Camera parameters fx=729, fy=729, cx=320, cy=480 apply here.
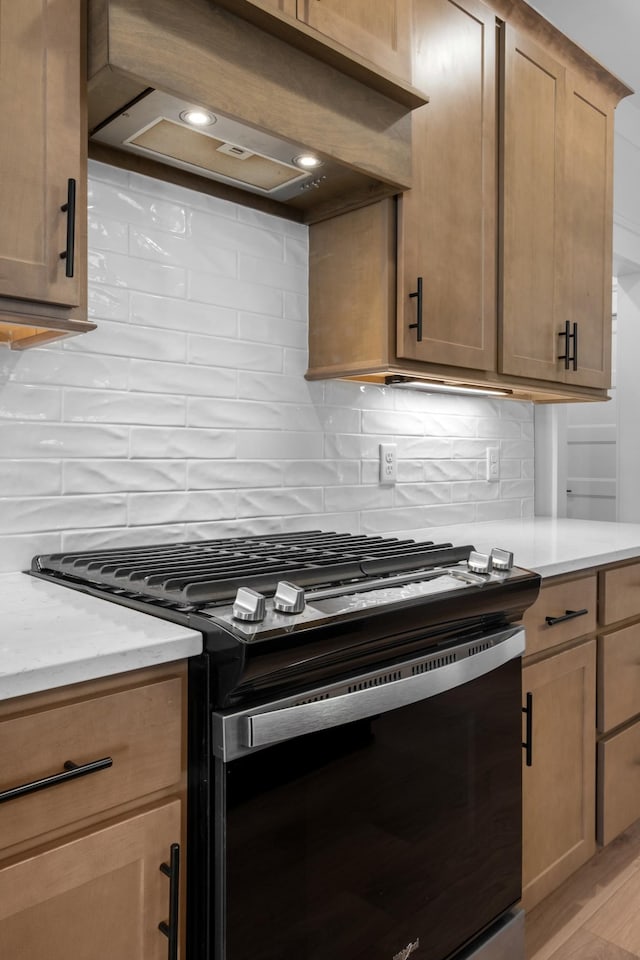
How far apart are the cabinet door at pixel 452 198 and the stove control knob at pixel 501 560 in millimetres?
571

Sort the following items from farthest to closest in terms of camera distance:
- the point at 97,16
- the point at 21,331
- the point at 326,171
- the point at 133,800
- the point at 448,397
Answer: the point at 448,397
the point at 326,171
the point at 21,331
the point at 97,16
the point at 133,800

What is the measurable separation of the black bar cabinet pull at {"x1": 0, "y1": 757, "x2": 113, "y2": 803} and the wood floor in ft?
4.35

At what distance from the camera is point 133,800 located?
96 cm

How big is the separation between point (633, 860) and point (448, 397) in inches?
58.7

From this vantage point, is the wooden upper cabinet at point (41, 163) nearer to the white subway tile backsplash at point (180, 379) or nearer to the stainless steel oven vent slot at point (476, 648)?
the white subway tile backsplash at point (180, 379)

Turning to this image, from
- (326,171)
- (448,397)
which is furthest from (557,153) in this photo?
(326,171)

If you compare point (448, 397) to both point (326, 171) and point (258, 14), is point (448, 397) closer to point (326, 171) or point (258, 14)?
point (326, 171)

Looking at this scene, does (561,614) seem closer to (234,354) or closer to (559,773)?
(559,773)

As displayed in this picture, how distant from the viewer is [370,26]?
5.41 ft

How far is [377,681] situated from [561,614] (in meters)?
0.79

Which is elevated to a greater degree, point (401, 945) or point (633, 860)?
point (401, 945)

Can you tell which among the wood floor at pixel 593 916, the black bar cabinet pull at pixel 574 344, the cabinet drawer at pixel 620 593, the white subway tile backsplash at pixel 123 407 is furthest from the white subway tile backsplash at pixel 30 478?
the black bar cabinet pull at pixel 574 344

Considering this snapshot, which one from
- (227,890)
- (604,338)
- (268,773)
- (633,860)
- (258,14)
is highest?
(258,14)

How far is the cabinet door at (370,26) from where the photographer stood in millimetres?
1529
